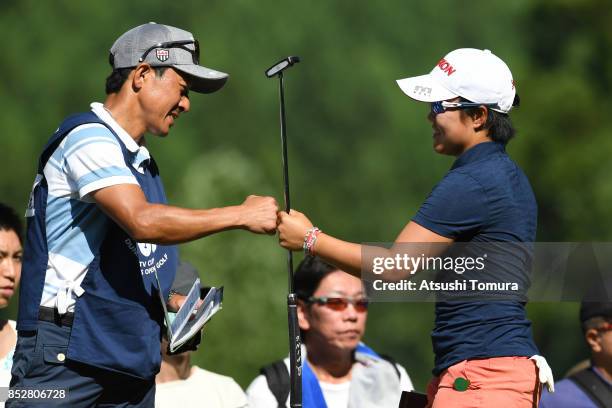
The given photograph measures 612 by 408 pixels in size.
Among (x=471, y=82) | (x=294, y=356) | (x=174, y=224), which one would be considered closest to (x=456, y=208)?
(x=471, y=82)

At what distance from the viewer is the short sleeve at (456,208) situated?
5.14m

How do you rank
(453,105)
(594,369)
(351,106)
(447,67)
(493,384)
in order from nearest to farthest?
(493,384) < (453,105) < (447,67) < (594,369) < (351,106)

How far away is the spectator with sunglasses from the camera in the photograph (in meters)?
7.04

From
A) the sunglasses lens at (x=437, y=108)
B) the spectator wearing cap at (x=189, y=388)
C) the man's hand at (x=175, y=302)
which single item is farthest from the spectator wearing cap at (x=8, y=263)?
the sunglasses lens at (x=437, y=108)

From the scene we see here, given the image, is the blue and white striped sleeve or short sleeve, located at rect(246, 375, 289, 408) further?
short sleeve, located at rect(246, 375, 289, 408)

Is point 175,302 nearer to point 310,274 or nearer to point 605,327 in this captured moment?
point 310,274

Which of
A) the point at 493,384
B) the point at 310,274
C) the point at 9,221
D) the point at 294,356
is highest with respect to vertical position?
the point at 9,221

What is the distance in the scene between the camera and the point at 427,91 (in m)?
5.44

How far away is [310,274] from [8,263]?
1.79 meters

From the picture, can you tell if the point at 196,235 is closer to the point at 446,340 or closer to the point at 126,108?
the point at 126,108

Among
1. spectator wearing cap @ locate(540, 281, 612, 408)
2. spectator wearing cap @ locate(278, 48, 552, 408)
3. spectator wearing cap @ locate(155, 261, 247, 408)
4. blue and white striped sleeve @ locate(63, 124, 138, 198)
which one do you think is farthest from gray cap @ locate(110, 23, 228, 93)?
spectator wearing cap @ locate(540, 281, 612, 408)

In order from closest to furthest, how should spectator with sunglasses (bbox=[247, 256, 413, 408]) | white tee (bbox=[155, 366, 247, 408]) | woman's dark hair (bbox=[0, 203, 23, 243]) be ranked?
woman's dark hair (bbox=[0, 203, 23, 243]), white tee (bbox=[155, 366, 247, 408]), spectator with sunglasses (bbox=[247, 256, 413, 408])

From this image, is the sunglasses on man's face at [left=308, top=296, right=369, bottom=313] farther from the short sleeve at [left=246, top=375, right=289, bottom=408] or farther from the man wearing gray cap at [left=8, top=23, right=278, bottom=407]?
the man wearing gray cap at [left=8, top=23, right=278, bottom=407]

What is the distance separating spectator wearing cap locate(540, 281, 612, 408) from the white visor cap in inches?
86.2
